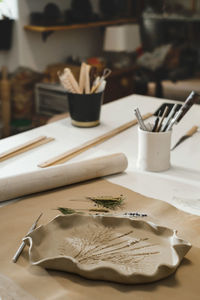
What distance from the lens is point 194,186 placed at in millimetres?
1161

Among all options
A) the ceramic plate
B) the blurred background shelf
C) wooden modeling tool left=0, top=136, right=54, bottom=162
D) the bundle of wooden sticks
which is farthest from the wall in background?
the ceramic plate

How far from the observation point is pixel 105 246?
84 centimetres

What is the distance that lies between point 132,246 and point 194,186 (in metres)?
0.39

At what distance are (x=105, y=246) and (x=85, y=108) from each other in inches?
34.0

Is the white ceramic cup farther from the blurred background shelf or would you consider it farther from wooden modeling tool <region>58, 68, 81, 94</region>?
the blurred background shelf

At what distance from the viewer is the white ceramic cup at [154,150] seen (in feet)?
4.03

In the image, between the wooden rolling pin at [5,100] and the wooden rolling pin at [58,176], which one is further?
the wooden rolling pin at [5,100]

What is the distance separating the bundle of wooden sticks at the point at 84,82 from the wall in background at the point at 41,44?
2315 millimetres

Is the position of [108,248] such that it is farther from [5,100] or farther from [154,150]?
[5,100]

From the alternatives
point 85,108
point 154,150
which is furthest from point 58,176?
point 85,108

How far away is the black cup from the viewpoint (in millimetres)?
1621

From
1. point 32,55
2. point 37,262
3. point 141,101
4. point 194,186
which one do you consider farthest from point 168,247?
point 32,55

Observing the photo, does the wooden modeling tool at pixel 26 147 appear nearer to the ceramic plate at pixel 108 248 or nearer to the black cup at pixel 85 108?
the black cup at pixel 85 108

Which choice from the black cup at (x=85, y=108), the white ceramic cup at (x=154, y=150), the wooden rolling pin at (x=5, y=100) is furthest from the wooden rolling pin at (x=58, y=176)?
the wooden rolling pin at (x=5, y=100)
